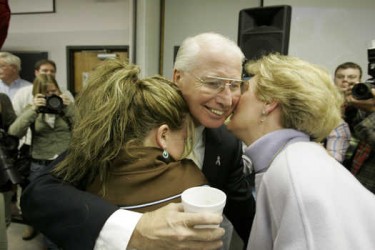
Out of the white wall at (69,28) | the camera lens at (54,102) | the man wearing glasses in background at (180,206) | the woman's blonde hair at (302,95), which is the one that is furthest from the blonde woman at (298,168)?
the white wall at (69,28)

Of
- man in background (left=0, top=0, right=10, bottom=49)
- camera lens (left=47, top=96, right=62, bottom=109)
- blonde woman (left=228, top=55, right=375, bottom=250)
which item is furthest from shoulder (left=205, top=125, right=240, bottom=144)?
camera lens (left=47, top=96, right=62, bottom=109)

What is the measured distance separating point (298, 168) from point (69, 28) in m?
4.78

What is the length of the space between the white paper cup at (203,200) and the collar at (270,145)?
297 mm

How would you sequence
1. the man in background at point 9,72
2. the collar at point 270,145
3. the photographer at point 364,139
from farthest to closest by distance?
the man in background at point 9,72 < the photographer at point 364,139 < the collar at point 270,145

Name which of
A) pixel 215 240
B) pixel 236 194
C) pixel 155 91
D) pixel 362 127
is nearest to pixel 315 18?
pixel 362 127

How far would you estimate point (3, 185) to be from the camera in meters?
1.48

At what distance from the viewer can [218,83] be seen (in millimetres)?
1107

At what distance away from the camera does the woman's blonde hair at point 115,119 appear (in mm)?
818

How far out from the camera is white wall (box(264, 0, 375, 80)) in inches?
136

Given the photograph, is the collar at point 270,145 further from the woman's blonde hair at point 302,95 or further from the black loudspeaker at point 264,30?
the black loudspeaker at point 264,30

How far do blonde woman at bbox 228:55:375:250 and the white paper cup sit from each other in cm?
15

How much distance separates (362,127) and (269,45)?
72 cm

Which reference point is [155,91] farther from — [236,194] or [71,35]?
[71,35]

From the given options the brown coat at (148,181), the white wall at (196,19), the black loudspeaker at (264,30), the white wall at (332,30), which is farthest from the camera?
the white wall at (196,19)
